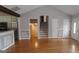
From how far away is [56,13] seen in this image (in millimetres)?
9758

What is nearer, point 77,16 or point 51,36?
point 77,16

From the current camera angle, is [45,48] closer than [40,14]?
Yes

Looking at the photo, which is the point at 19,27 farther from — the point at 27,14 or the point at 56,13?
the point at 56,13

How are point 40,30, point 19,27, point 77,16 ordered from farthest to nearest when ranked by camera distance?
1. point 40,30
2. point 19,27
3. point 77,16

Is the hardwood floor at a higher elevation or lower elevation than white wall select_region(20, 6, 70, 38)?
lower

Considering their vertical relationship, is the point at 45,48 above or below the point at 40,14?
below

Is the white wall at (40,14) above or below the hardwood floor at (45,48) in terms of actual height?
above

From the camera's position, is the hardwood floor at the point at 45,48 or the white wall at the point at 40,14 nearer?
the hardwood floor at the point at 45,48

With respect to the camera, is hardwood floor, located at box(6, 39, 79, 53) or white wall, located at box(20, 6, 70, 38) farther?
white wall, located at box(20, 6, 70, 38)
